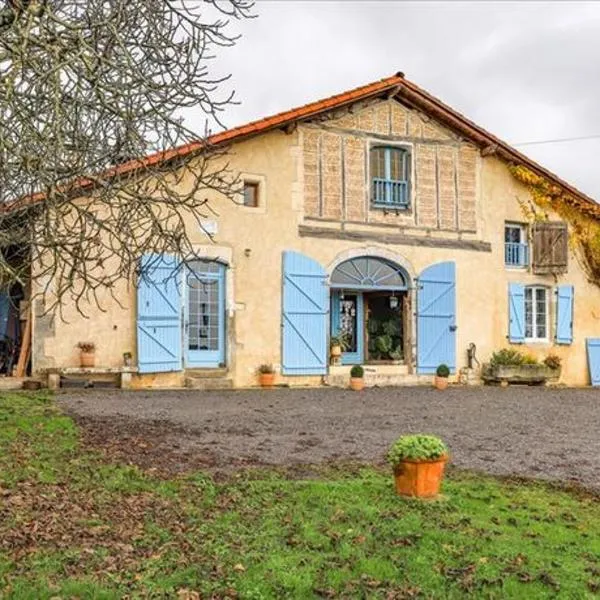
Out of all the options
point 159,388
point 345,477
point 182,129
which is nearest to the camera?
point 182,129

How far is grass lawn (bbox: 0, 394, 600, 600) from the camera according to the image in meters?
3.93

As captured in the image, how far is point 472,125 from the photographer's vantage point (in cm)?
1589

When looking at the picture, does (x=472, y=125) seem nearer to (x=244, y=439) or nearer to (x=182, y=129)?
(x=244, y=439)

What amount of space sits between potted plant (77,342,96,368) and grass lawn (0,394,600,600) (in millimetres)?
6089

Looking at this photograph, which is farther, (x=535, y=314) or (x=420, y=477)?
(x=535, y=314)

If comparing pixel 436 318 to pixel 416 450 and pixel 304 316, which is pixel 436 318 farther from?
pixel 416 450

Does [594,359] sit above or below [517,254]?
below

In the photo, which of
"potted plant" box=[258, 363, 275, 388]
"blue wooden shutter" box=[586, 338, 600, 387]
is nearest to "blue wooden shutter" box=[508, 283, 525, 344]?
"blue wooden shutter" box=[586, 338, 600, 387]

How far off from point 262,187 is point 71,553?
10.4 metres

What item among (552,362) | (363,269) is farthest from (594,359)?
(363,269)

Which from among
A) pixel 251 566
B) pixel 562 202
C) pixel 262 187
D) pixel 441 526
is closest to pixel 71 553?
pixel 251 566

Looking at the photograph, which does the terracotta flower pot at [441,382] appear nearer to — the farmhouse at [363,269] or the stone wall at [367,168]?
the farmhouse at [363,269]

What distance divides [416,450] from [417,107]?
1188cm

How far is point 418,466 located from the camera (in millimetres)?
5254
